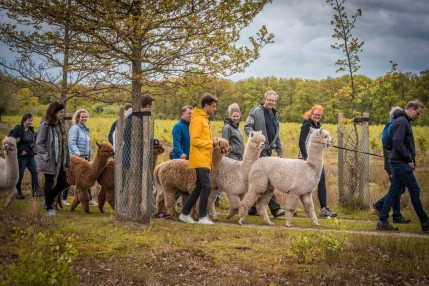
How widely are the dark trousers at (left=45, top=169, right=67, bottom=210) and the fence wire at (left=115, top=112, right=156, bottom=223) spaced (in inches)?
60.3

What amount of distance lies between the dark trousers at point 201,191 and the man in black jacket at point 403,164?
11.3 ft

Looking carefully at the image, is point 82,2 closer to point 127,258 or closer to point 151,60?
point 151,60

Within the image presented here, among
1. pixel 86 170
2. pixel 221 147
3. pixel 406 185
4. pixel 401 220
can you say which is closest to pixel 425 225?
pixel 406 185

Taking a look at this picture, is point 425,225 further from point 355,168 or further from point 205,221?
point 205,221

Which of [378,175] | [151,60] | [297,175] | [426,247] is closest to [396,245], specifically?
[426,247]

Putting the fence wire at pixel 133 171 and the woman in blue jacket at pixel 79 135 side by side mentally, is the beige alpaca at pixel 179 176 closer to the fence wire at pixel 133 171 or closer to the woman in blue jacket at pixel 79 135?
the fence wire at pixel 133 171

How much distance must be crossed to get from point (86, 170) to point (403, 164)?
257 inches

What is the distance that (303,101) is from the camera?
190ft

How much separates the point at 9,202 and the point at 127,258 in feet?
15.6

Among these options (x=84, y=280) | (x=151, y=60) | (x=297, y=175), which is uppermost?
(x=151, y=60)

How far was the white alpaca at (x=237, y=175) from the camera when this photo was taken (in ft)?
30.8

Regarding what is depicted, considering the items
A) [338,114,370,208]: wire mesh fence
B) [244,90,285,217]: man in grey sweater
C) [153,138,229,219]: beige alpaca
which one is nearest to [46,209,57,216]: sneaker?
[153,138,229,219]: beige alpaca

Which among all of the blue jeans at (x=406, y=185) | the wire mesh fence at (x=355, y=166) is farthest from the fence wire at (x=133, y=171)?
the wire mesh fence at (x=355, y=166)

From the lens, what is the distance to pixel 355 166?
12047 millimetres
